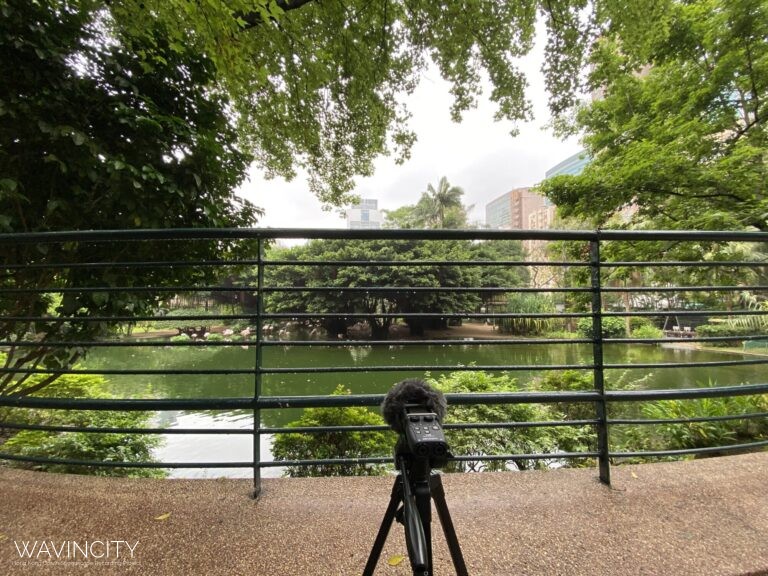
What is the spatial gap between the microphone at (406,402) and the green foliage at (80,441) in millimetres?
2825

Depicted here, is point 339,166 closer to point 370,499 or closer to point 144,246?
point 144,246

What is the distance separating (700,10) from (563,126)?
2.42m

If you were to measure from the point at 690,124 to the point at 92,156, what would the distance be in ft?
21.5

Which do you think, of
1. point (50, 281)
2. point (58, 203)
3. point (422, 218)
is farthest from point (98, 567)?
point (422, 218)

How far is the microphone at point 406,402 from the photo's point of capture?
729 millimetres

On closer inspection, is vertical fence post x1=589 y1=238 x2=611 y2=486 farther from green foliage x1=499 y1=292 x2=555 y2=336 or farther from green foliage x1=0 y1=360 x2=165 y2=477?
green foliage x1=499 y1=292 x2=555 y2=336

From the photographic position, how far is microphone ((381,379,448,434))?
73cm

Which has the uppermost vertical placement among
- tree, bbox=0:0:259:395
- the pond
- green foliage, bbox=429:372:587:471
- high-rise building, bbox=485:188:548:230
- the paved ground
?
high-rise building, bbox=485:188:548:230

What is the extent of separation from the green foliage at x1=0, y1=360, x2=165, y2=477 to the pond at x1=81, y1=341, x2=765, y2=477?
1.39ft

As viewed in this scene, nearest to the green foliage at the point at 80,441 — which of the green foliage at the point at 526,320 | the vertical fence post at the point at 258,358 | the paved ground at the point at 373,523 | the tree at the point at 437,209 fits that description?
the paved ground at the point at 373,523

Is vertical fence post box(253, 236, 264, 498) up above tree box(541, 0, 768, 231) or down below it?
below

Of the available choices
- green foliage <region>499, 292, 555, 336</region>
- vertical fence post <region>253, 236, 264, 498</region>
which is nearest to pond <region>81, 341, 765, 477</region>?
vertical fence post <region>253, 236, 264, 498</region>

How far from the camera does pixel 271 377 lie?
7684 millimetres

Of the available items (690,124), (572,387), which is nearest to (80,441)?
(572,387)
